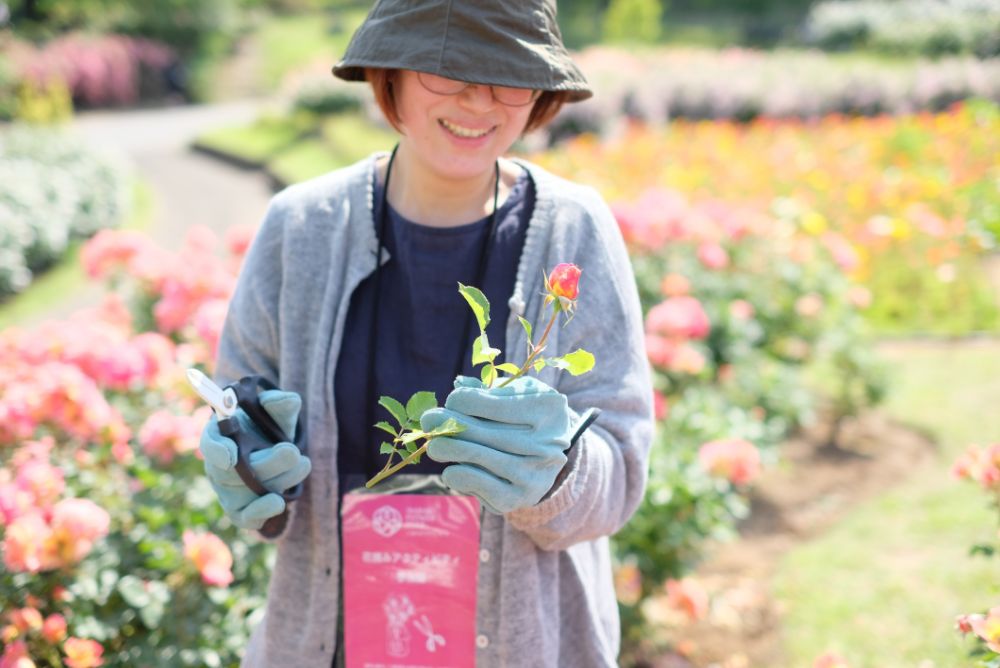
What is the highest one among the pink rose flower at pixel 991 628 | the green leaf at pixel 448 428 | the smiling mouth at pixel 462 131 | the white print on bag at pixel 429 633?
the smiling mouth at pixel 462 131

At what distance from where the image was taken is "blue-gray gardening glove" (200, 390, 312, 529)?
1347 millimetres

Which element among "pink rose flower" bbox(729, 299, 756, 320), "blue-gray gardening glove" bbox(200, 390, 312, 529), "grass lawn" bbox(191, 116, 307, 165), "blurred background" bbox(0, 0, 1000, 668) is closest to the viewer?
"blue-gray gardening glove" bbox(200, 390, 312, 529)

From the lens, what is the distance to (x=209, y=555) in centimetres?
191

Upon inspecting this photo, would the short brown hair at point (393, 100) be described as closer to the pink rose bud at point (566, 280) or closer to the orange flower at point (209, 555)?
the pink rose bud at point (566, 280)

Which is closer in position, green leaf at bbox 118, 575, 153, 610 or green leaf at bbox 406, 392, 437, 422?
green leaf at bbox 406, 392, 437, 422

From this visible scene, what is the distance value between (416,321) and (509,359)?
0.19 metres

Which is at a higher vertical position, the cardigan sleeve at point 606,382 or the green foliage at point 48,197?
the cardigan sleeve at point 606,382

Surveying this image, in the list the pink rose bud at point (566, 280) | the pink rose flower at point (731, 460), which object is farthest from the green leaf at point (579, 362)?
the pink rose flower at point (731, 460)

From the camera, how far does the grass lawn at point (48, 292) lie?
6844mm

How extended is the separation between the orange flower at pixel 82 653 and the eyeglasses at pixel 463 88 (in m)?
1.27

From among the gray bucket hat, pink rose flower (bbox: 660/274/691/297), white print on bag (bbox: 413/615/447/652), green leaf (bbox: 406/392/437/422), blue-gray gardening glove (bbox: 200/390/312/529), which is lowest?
white print on bag (bbox: 413/615/447/652)

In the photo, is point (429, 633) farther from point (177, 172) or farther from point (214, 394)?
point (177, 172)

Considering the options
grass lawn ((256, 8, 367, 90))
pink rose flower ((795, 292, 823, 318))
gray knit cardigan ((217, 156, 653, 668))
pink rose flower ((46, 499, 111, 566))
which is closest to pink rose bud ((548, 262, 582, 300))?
gray knit cardigan ((217, 156, 653, 668))

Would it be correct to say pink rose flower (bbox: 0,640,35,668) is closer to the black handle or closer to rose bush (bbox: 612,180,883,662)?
the black handle
